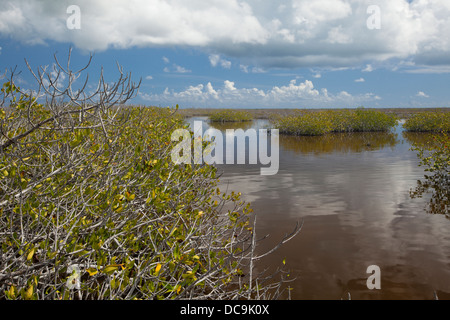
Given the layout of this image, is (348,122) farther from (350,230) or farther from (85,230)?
(85,230)

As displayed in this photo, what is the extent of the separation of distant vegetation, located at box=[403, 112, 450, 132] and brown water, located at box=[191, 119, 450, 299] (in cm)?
1996

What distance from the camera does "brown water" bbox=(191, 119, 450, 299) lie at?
5848 millimetres

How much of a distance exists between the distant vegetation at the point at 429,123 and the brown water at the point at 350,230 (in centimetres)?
1996

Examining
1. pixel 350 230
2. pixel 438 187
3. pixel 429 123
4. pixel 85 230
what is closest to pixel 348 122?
pixel 429 123

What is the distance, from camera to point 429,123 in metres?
34.0

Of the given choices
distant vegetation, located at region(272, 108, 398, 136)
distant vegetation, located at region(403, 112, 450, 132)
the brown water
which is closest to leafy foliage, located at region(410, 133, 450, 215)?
the brown water

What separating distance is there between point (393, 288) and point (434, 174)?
9.06 m

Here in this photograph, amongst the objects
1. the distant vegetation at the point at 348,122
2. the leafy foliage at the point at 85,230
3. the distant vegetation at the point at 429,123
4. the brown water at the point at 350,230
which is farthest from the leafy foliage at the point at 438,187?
the distant vegetation at the point at 429,123

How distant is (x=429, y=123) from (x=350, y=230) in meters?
31.2

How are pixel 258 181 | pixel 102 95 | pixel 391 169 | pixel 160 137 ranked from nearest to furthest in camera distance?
1. pixel 102 95
2. pixel 160 137
3. pixel 258 181
4. pixel 391 169

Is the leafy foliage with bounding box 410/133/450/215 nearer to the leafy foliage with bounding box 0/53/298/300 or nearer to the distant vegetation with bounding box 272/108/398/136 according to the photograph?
the leafy foliage with bounding box 0/53/298/300
